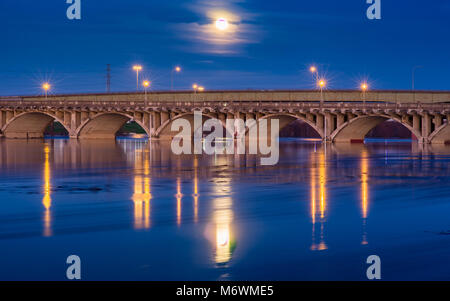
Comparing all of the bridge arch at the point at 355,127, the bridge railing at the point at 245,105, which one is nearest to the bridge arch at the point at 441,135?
the bridge railing at the point at 245,105

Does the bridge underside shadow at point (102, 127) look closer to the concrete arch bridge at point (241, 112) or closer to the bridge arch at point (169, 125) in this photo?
the concrete arch bridge at point (241, 112)

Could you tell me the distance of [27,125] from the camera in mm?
118375

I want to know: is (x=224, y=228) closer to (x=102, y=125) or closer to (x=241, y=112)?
(x=241, y=112)

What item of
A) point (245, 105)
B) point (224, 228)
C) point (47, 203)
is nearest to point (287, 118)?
point (245, 105)

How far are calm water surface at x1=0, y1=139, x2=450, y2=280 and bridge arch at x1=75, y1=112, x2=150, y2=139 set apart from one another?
79.6 metres

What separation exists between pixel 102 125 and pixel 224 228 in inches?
3889

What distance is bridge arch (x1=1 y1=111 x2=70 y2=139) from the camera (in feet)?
370

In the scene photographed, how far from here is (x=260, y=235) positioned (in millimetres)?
13602

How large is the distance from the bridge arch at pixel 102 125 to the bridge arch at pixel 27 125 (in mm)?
5330

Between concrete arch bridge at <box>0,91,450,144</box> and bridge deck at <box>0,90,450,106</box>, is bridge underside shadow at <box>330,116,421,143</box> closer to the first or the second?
concrete arch bridge at <box>0,91,450,144</box>

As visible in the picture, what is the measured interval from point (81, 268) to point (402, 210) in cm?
1028

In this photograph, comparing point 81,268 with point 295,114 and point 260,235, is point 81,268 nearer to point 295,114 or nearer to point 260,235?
point 260,235

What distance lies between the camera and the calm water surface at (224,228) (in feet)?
34.8
